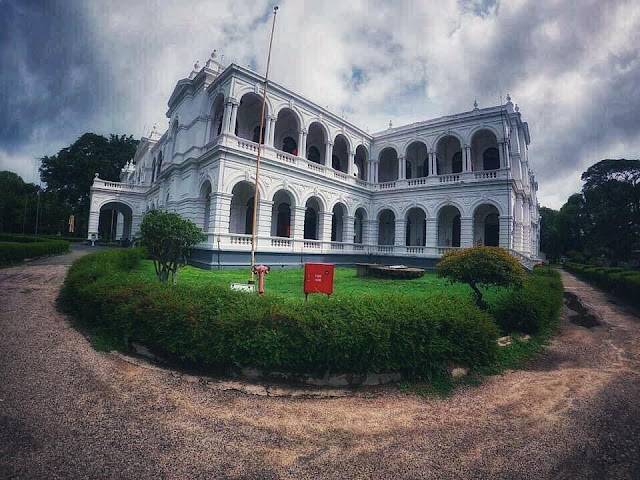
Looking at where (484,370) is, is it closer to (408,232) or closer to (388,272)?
(388,272)

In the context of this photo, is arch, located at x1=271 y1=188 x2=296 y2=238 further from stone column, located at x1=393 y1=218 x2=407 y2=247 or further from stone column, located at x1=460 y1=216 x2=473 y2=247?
stone column, located at x1=460 y1=216 x2=473 y2=247

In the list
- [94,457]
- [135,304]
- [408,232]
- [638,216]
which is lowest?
[94,457]

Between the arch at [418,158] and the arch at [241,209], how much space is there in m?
13.1

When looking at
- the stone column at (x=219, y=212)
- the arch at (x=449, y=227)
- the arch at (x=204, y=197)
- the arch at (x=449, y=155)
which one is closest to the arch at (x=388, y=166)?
the arch at (x=449, y=155)

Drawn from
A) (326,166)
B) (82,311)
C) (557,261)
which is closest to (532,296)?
(82,311)

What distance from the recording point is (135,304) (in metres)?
4.98

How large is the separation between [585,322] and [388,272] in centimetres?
705

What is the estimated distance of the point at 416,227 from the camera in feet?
77.8

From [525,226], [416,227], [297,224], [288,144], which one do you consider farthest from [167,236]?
→ [525,226]

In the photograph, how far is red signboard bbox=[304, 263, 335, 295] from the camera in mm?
6238

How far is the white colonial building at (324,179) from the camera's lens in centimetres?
1636

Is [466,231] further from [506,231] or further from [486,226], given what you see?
[486,226]

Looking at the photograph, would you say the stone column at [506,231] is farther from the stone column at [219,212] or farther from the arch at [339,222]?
the stone column at [219,212]

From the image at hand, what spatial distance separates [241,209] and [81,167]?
36.8 metres
